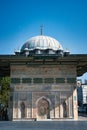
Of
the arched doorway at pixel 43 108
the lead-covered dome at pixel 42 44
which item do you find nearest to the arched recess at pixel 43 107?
the arched doorway at pixel 43 108

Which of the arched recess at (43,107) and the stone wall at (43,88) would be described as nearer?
the stone wall at (43,88)

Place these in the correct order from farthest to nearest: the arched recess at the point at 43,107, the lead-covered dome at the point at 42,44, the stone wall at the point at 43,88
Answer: the lead-covered dome at the point at 42,44 → the arched recess at the point at 43,107 → the stone wall at the point at 43,88

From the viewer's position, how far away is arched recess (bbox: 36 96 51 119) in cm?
2350

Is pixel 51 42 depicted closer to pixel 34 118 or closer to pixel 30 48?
pixel 30 48

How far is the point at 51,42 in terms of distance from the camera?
35219 millimetres

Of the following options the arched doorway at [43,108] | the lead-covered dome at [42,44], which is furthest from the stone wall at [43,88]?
the lead-covered dome at [42,44]

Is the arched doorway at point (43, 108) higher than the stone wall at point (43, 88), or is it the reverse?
the stone wall at point (43, 88)

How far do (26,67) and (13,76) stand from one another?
4.83 feet

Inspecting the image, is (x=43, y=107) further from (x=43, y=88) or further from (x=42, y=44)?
(x=42, y=44)

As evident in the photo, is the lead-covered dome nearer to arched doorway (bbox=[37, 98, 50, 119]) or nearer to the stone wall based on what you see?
the stone wall

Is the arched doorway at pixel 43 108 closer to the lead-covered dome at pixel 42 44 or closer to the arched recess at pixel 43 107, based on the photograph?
the arched recess at pixel 43 107

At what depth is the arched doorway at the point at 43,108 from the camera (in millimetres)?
23502

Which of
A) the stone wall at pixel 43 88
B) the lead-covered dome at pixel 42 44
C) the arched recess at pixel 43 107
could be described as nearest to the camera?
the stone wall at pixel 43 88

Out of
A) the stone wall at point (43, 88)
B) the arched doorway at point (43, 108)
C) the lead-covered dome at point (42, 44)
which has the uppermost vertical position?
the lead-covered dome at point (42, 44)
